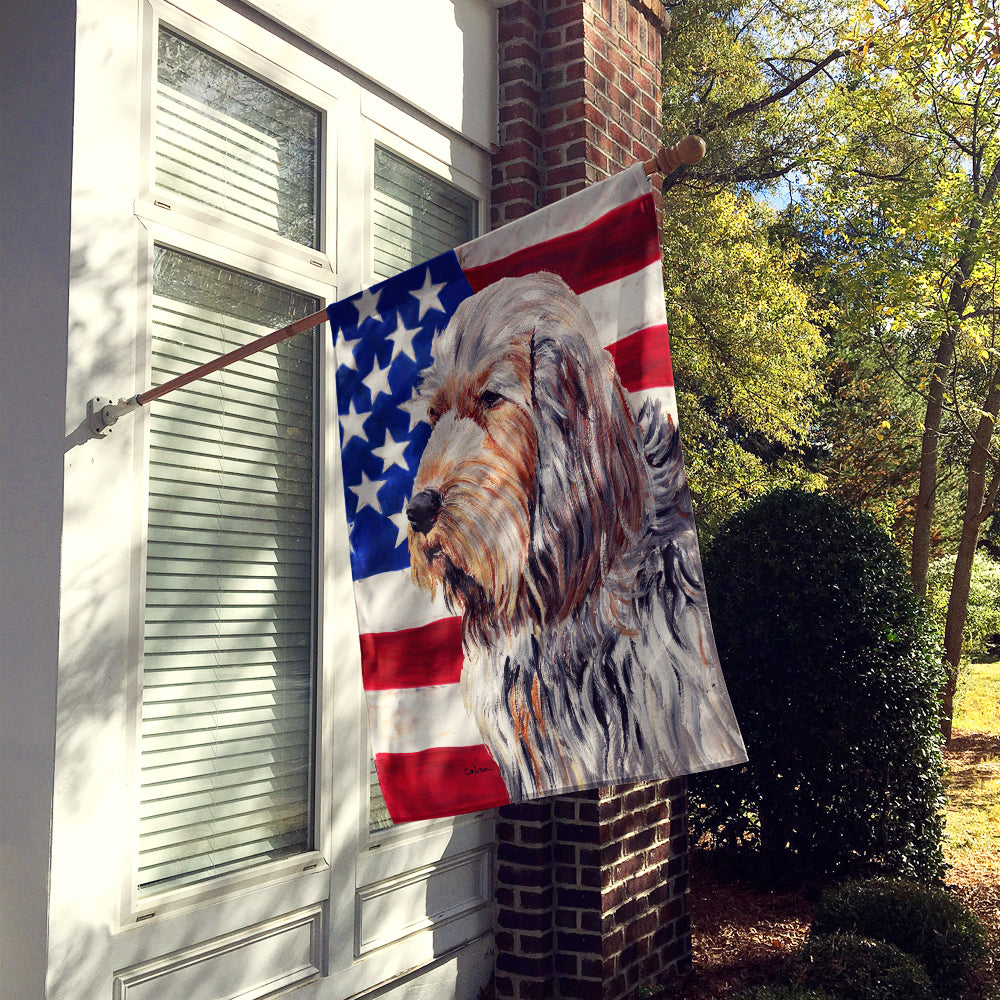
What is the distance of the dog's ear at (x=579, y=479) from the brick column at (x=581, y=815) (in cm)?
212

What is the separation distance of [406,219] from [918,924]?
12.7ft

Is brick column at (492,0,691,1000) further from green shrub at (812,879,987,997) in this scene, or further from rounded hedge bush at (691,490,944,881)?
rounded hedge bush at (691,490,944,881)

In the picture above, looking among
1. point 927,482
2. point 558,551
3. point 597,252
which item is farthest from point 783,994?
point 927,482

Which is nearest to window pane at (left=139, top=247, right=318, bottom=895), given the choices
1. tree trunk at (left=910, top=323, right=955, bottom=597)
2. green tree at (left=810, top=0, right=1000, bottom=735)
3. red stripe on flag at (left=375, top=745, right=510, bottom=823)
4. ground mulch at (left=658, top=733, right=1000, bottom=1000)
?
red stripe on flag at (left=375, top=745, right=510, bottom=823)

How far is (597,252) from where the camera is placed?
247cm

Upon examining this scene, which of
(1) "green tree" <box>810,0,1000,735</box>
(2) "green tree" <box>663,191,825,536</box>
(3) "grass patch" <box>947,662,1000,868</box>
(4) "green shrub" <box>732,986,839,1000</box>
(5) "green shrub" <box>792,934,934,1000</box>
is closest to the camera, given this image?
(4) "green shrub" <box>732,986,839,1000</box>

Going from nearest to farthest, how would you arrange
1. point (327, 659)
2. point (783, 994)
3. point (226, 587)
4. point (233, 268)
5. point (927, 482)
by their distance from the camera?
point (226, 587) → point (233, 268) → point (327, 659) → point (783, 994) → point (927, 482)

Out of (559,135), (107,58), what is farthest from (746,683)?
(107,58)

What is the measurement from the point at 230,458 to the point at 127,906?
54.5 inches

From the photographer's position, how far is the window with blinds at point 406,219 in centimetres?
400

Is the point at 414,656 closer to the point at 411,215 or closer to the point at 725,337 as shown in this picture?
the point at 411,215

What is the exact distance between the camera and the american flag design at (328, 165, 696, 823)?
2.45 m

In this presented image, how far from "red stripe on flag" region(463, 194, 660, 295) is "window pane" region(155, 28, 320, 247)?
1.29m

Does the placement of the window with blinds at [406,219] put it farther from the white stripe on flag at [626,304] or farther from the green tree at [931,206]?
the green tree at [931,206]
